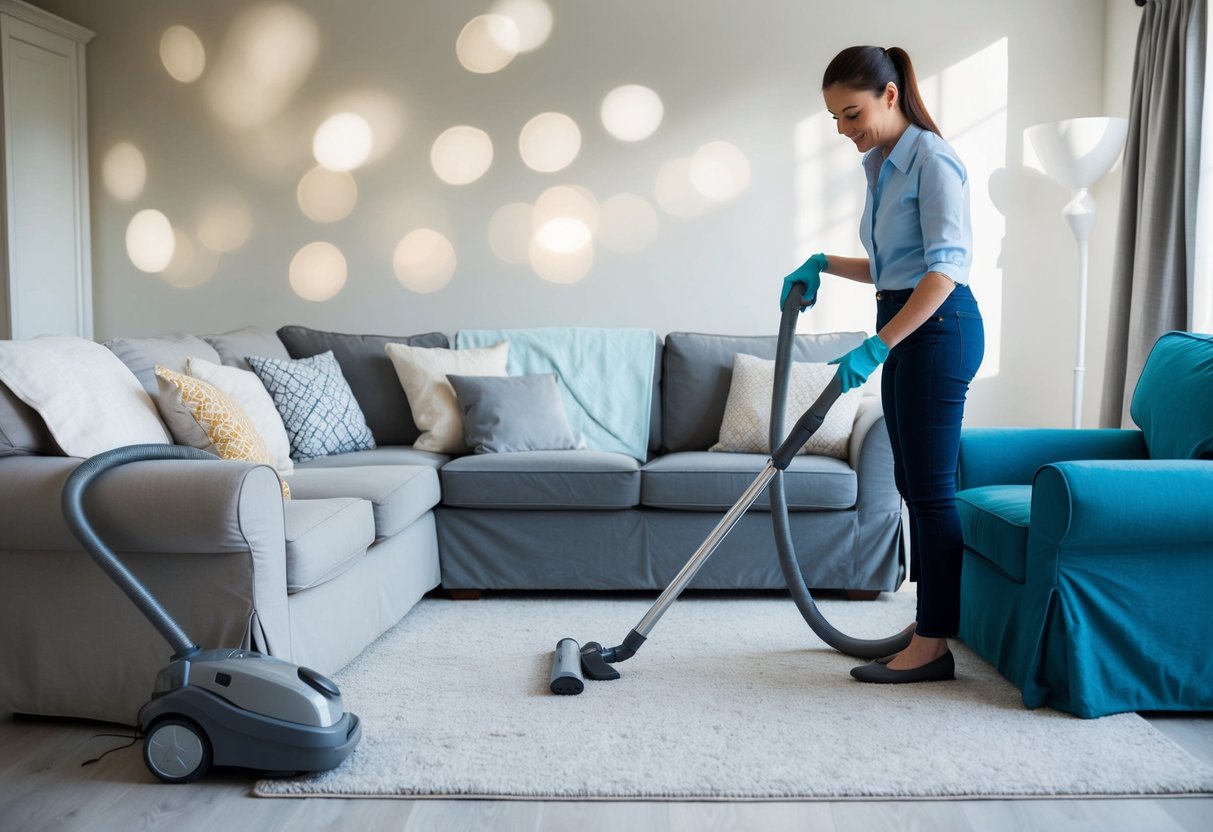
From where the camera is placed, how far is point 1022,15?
400 centimetres

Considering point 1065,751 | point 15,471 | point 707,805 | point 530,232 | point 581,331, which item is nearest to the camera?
point 707,805

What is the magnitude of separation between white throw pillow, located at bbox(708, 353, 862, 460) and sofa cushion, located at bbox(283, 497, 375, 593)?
1.38m

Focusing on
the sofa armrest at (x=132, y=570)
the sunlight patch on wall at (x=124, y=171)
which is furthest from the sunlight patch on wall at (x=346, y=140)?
the sofa armrest at (x=132, y=570)

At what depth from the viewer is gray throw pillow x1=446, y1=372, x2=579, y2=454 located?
11.1 ft

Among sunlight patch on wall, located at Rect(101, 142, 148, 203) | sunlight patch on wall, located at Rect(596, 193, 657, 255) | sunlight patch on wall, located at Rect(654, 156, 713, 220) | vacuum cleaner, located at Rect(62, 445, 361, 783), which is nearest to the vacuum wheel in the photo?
vacuum cleaner, located at Rect(62, 445, 361, 783)

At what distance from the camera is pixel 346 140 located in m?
4.18

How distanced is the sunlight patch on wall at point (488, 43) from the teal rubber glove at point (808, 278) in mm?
2102

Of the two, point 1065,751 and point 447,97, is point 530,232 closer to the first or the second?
point 447,97

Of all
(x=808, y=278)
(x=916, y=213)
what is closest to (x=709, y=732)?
(x=808, y=278)

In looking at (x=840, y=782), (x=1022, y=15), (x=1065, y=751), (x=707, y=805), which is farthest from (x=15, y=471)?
(x=1022, y=15)

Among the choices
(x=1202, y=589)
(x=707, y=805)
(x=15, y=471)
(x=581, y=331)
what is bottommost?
(x=707, y=805)

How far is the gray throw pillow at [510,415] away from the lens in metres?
3.38

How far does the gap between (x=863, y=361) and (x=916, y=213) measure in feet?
1.23

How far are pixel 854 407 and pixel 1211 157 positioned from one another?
1.42 metres
